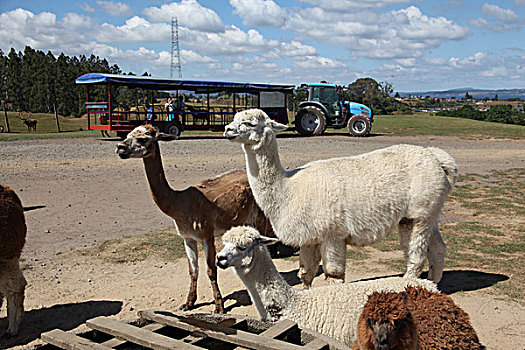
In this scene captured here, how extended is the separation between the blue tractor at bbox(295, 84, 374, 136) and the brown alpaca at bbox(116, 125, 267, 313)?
21758 mm

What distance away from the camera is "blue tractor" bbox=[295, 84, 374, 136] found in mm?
28109

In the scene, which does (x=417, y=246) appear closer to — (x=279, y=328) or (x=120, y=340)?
(x=279, y=328)

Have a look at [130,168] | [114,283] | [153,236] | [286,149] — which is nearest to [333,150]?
[286,149]

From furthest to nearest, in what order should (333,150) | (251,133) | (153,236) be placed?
(333,150) < (153,236) < (251,133)

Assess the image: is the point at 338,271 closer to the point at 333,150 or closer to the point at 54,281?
the point at 54,281

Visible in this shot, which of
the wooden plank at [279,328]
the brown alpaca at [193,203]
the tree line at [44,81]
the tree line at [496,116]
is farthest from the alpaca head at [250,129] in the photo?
the tree line at [44,81]

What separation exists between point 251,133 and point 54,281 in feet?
12.5

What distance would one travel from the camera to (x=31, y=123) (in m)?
36.3

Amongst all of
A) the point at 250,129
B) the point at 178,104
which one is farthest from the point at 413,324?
the point at 178,104

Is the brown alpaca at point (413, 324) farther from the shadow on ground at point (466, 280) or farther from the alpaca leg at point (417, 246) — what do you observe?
the shadow on ground at point (466, 280)

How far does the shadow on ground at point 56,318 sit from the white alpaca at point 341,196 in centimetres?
241

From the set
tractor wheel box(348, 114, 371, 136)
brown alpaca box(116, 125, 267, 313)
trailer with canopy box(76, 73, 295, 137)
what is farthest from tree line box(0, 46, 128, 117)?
brown alpaca box(116, 125, 267, 313)

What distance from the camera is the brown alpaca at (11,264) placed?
5.29m

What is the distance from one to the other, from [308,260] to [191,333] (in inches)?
87.1
